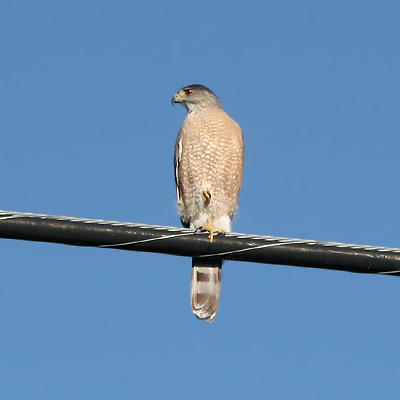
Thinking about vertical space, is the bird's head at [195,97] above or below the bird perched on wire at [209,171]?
above

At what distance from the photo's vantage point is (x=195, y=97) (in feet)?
34.2

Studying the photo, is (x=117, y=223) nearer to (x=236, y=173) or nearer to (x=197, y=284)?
(x=197, y=284)

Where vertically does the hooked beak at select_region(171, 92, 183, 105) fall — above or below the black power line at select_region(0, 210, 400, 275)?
above

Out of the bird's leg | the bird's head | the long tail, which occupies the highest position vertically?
the bird's head

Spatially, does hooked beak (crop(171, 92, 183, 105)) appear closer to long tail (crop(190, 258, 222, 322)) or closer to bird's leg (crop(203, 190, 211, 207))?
bird's leg (crop(203, 190, 211, 207))

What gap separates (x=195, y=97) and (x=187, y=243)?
18.1ft

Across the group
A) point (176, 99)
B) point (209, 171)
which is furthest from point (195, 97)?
point (209, 171)

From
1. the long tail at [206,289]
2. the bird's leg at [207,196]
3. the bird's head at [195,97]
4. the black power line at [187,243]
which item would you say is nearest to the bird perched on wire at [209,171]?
the bird's leg at [207,196]

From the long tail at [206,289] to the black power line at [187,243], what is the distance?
3.13 meters

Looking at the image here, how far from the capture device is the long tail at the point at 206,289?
8.22 meters

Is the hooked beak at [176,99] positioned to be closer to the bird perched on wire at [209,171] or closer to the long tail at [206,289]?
the bird perched on wire at [209,171]

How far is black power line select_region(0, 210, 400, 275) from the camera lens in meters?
4.82

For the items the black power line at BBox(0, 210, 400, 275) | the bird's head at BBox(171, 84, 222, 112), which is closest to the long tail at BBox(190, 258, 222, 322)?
the bird's head at BBox(171, 84, 222, 112)

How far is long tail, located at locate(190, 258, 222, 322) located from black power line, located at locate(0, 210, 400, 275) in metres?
3.13
